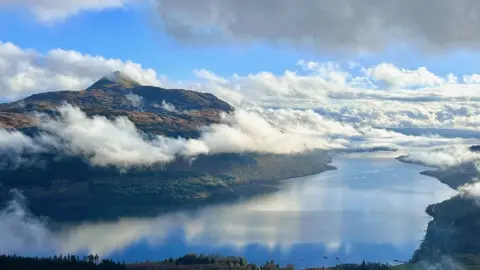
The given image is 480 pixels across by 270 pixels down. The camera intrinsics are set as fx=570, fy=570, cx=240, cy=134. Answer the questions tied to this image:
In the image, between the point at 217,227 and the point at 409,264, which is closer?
the point at 409,264

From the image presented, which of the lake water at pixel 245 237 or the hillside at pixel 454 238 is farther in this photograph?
the lake water at pixel 245 237

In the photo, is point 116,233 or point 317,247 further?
point 116,233

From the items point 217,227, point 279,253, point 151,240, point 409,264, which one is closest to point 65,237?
point 151,240

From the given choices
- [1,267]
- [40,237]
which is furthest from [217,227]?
[1,267]

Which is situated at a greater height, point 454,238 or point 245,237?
point 245,237

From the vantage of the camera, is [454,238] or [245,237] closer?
[245,237]

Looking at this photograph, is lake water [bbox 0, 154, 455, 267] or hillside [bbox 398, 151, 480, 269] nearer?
hillside [bbox 398, 151, 480, 269]

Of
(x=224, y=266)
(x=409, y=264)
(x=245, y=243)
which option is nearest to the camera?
(x=224, y=266)

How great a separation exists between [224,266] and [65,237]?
6551 cm

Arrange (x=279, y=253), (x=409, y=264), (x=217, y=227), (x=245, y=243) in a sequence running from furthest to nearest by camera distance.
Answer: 1. (x=217, y=227)
2. (x=245, y=243)
3. (x=279, y=253)
4. (x=409, y=264)

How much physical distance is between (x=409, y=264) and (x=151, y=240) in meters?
71.6

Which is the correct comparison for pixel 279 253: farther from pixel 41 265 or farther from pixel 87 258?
pixel 41 265

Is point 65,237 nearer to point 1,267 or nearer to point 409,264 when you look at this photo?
point 1,267

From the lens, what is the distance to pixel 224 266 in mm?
118688
